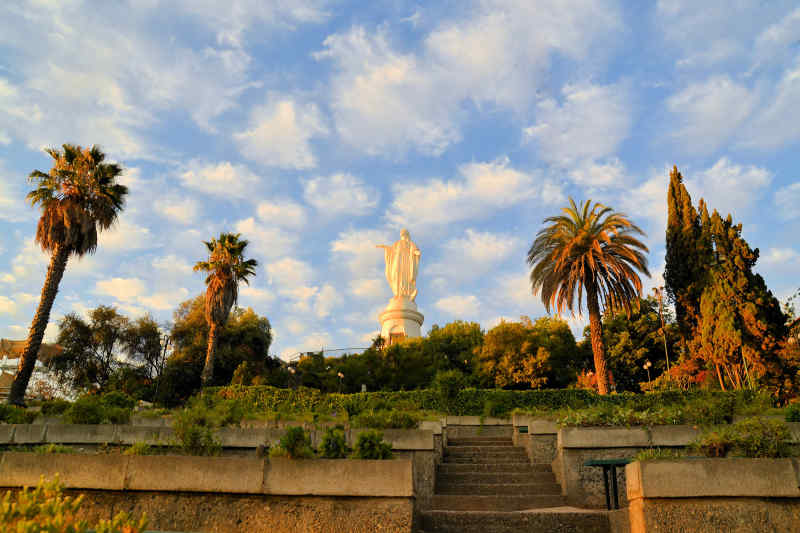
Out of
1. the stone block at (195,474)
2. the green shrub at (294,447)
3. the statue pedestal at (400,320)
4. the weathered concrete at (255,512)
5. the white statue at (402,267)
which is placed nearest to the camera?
the weathered concrete at (255,512)

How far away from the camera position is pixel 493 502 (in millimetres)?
10164

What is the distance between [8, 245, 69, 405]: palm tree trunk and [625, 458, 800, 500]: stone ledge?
2408cm

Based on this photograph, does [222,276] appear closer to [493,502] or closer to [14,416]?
[14,416]

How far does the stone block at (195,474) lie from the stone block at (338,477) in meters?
0.21

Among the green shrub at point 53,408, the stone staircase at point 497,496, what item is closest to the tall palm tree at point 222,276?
the green shrub at point 53,408

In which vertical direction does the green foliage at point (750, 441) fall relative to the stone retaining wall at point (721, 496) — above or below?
above

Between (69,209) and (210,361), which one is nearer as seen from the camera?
(69,209)

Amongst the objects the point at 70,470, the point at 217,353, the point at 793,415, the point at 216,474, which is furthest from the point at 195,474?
the point at 217,353

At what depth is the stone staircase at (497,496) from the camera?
775 cm

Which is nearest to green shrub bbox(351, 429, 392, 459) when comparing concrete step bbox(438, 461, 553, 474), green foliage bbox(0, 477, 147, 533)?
green foliage bbox(0, 477, 147, 533)

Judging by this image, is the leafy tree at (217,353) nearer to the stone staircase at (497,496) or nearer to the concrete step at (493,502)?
the stone staircase at (497,496)

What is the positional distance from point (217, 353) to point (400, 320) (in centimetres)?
1710

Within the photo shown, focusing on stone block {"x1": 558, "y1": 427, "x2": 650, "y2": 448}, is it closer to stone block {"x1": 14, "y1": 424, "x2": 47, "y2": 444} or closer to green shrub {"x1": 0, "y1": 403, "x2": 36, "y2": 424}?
stone block {"x1": 14, "y1": 424, "x2": 47, "y2": 444}

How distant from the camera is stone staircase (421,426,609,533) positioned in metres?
7.75
